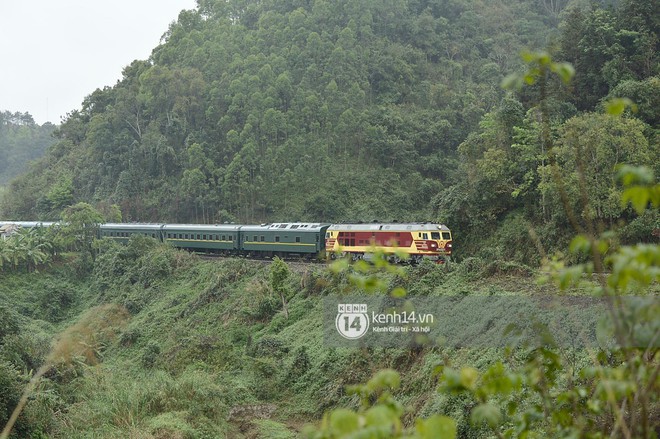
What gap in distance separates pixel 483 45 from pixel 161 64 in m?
29.6

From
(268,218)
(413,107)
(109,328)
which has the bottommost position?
(109,328)

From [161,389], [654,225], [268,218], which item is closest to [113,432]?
[161,389]

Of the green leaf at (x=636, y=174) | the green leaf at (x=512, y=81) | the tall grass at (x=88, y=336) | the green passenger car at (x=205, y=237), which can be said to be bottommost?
the tall grass at (x=88, y=336)

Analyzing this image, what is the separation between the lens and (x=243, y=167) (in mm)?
35344

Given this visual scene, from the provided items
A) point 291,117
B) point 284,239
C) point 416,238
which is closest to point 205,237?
point 284,239

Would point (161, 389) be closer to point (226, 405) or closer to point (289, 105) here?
point (226, 405)

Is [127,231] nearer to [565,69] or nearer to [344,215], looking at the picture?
[344,215]

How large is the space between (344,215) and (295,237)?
11.0m

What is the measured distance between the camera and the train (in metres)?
18.8

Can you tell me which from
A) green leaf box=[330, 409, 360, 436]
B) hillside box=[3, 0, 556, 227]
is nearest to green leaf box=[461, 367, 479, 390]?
green leaf box=[330, 409, 360, 436]

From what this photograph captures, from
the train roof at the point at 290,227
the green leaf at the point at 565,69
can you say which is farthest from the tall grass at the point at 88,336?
the green leaf at the point at 565,69
